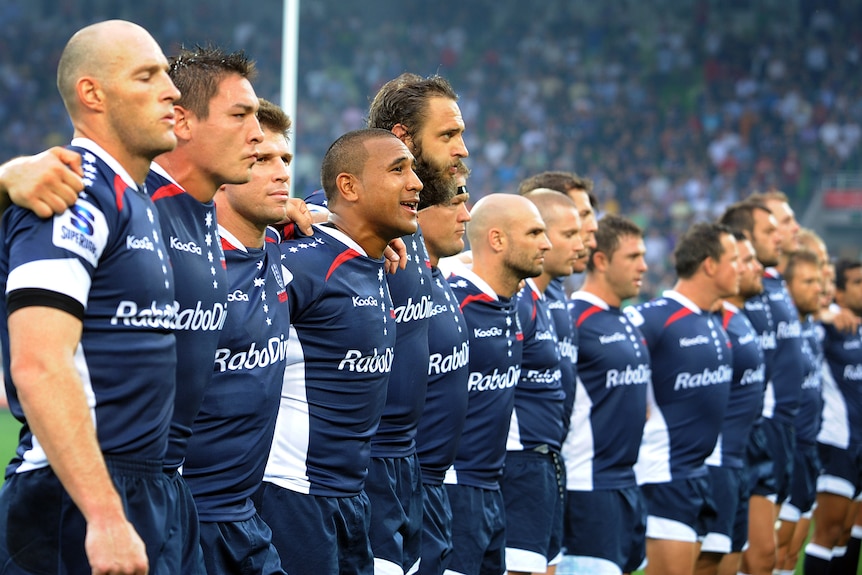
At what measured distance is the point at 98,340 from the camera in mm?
2797

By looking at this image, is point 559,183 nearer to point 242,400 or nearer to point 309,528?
point 309,528

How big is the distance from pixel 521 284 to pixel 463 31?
2093 cm

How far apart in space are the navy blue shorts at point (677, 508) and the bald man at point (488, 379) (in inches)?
74.2

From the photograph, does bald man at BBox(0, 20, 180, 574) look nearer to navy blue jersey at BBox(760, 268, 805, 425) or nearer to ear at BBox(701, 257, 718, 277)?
ear at BBox(701, 257, 718, 277)

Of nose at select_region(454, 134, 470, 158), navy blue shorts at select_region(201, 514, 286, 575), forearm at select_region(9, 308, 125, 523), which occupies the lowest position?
navy blue shorts at select_region(201, 514, 286, 575)

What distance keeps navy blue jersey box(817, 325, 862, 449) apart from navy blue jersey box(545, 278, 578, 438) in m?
3.90

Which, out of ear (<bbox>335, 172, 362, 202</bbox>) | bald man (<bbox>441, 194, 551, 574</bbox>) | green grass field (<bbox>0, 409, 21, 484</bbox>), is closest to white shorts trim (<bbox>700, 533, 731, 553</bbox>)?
bald man (<bbox>441, 194, 551, 574</bbox>)

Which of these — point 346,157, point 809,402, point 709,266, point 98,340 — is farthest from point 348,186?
point 809,402

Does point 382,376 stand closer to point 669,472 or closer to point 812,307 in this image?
point 669,472

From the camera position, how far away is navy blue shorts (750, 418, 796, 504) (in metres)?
8.34

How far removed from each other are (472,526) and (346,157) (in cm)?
192

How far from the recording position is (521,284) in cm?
624

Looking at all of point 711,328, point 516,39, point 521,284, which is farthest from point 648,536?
point 516,39

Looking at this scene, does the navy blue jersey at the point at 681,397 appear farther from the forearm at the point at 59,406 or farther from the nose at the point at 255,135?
the forearm at the point at 59,406
